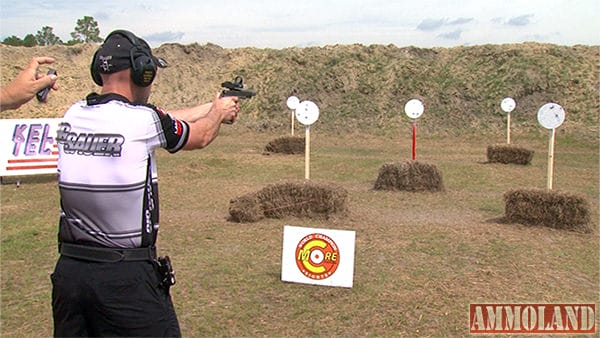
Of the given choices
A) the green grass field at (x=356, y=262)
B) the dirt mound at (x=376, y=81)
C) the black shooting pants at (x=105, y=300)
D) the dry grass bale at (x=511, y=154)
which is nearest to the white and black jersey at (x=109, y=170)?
the black shooting pants at (x=105, y=300)

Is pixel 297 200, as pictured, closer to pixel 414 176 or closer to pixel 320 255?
pixel 320 255

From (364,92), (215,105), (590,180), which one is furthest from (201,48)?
(215,105)

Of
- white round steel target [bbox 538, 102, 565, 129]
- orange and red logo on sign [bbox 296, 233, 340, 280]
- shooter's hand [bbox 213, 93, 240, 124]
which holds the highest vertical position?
white round steel target [bbox 538, 102, 565, 129]

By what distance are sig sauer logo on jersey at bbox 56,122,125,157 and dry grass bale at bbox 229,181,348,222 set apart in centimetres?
617

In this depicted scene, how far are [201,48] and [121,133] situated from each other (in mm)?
34890

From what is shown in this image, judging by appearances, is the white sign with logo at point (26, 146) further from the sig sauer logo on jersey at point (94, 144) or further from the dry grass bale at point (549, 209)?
the sig sauer logo on jersey at point (94, 144)

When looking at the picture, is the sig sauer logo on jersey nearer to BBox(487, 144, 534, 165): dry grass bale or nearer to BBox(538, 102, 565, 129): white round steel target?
BBox(538, 102, 565, 129): white round steel target

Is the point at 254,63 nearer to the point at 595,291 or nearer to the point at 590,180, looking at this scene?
the point at 590,180

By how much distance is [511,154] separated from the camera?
16078mm

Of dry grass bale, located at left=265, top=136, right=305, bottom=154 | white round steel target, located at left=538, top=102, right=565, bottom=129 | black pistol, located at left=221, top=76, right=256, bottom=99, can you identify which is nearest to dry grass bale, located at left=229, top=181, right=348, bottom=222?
white round steel target, located at left=538, top=102, right=565, bottom=129

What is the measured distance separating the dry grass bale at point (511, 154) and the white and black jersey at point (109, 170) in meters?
15.3

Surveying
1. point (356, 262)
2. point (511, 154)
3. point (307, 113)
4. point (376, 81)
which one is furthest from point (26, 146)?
point (376, 81)

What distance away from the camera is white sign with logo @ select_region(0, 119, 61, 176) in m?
12.2

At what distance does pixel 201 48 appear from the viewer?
3569cm
